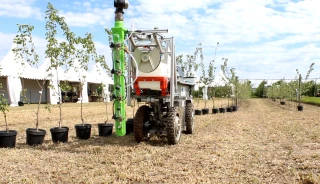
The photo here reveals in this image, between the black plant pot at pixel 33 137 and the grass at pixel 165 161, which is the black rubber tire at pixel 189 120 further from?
the black plant pot at pixel 33 137


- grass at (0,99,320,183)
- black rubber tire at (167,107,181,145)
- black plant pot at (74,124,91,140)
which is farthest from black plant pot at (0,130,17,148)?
black rubber tire at (167,107,181,145)

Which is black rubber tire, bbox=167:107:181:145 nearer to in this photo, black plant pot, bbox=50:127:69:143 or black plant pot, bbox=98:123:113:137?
black plant pot, bbox=98:123:113:137

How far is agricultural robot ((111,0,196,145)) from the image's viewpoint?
643 centimetres

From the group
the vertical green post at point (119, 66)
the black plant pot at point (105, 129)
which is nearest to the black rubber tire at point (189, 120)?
the black plant pot at point (105, 129)

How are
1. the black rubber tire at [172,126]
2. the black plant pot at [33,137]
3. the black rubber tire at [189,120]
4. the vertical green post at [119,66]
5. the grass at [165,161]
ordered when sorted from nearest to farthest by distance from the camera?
1. the grass at [165,161]
2. the vertical green post at [119,66]
3. the black rubber tire at [172,126]
4. the black plant pot at [33,137]
5. the black rubber tire at [189,120]

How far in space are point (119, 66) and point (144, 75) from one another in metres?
0.61

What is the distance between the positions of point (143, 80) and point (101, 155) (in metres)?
1.84

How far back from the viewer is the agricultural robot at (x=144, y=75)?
643 cm

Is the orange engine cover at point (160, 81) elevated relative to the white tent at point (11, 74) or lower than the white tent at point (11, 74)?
lower

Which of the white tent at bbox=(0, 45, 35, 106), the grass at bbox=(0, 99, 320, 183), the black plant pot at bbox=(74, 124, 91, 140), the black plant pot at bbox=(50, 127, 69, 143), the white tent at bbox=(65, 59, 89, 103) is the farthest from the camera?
the white tent at bbox=(0, 45, 35, 106)

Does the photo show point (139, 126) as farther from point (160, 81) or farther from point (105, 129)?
point (105, 129)

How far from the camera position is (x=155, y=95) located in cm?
690

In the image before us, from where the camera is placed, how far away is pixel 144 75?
6.70 meters

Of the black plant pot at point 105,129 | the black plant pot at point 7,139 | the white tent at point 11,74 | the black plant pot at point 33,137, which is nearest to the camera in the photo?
the black plant pot at point 7,139
